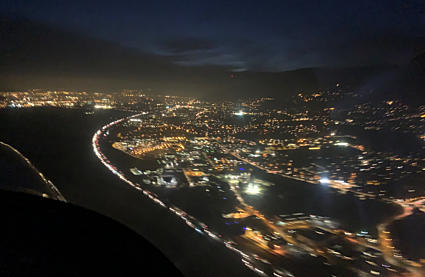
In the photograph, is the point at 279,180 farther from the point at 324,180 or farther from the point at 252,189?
the point at 252,189

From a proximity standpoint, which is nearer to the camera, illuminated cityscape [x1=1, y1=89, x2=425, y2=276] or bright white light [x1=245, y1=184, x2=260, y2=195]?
illuminated cityscape [x1=1, y1=89, x2=425, y2=276]

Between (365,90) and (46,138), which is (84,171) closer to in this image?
(46,138)

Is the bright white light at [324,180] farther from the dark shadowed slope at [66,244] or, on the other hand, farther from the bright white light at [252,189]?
the dark shadowed slope at [66,244]

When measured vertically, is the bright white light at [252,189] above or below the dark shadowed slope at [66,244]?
below

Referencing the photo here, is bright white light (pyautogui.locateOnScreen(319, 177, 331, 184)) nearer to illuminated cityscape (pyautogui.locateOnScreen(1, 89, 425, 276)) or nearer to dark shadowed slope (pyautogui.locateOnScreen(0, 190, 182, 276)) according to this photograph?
illuminated cityscape (pyautogui.locateOnScreen(1, 89, 425, 276))

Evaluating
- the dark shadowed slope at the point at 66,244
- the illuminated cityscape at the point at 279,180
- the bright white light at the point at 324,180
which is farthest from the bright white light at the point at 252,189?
the dark shadowed slope at the point at 66,244

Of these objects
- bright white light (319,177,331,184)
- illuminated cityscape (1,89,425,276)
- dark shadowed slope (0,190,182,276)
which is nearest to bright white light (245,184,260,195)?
illuminated cityscape (1,89,425,276)

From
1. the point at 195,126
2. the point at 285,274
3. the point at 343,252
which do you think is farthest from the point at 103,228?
the point at 195,126

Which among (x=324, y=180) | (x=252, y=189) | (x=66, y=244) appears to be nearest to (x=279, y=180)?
(x=324, y=180)
